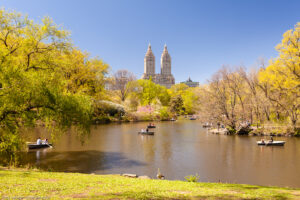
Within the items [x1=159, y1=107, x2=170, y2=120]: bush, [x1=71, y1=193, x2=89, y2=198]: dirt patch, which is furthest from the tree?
[x1=71, y1=193, x2=89, y2=198]: dirt patch

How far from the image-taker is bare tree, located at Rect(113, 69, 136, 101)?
218ft

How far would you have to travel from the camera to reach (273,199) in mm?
6957

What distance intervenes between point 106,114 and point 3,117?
3709cm

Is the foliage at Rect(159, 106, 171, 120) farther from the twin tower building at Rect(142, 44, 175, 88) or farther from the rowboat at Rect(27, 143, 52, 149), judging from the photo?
the twin tower building at Rect(142, 44, 175, 88)

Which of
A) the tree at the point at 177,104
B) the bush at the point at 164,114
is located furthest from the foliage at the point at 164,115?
the tree at the point at 177,104

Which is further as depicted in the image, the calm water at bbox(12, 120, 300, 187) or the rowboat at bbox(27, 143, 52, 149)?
the rowboat at bbox(27, 143, 52, 149)

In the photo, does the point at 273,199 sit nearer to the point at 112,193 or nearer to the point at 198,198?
the point at 198,198

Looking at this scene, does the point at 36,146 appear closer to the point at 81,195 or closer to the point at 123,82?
the point at 81,195

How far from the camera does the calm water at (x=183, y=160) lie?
45.0 ft

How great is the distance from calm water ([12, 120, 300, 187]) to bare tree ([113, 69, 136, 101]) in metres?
43.6

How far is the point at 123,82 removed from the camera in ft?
223

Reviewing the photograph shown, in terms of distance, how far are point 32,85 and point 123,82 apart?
56855mm

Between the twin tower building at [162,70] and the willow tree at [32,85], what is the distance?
159 meters

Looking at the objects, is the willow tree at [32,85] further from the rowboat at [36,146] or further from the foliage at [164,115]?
the foliage at [164,115]
